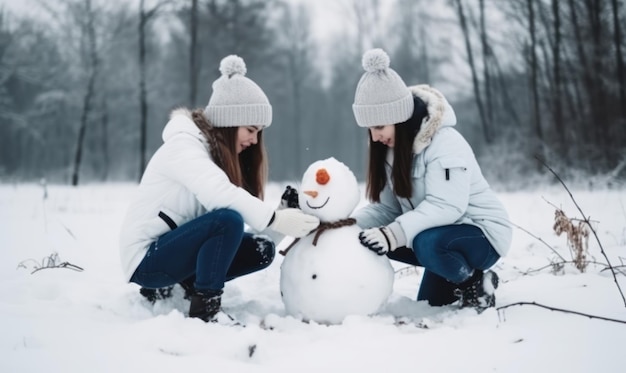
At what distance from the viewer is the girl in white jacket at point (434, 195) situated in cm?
238

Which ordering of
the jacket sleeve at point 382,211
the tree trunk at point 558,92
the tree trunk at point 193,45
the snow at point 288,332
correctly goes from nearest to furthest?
the snow at point 288,332
the jacket sleeve at point 382,211
the tree trunk at point 558,92
the tree trunk at point 193,45

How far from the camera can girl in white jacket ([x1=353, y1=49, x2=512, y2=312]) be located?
2.38 m

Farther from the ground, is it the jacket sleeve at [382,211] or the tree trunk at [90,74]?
the tree trunk at [90,74]

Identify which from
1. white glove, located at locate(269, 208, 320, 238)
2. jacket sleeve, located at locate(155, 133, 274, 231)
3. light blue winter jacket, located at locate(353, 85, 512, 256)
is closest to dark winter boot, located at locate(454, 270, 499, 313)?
light blue winter jacket, located at locate(353, 85, 512, 256)

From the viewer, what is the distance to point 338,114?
32281 mm

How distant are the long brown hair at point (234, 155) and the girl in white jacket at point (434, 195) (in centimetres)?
67

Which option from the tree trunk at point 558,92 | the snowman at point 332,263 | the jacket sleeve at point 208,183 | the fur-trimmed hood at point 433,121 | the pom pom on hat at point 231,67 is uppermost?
the tree trunk at point 558,92

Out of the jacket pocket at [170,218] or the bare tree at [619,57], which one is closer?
the jacket pocket at [170,218]

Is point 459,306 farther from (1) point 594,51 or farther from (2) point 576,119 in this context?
(2) point 576,119

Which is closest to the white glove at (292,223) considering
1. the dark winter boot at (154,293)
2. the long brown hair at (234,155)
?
the long brown hair at (234,155)

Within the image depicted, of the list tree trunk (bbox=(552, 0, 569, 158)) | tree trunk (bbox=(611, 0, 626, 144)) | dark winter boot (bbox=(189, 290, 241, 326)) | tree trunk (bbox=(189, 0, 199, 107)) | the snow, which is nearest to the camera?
the snow

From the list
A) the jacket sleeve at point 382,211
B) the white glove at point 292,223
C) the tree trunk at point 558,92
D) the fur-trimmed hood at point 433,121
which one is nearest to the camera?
the white glove at point 292,223

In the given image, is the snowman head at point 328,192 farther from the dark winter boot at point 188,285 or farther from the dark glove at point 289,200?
the dark winter boot at point 188,285

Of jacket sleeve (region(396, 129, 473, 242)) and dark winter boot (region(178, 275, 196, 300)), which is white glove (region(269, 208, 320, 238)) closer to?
jacket sleeve (region(396, 129, 473, 242))
